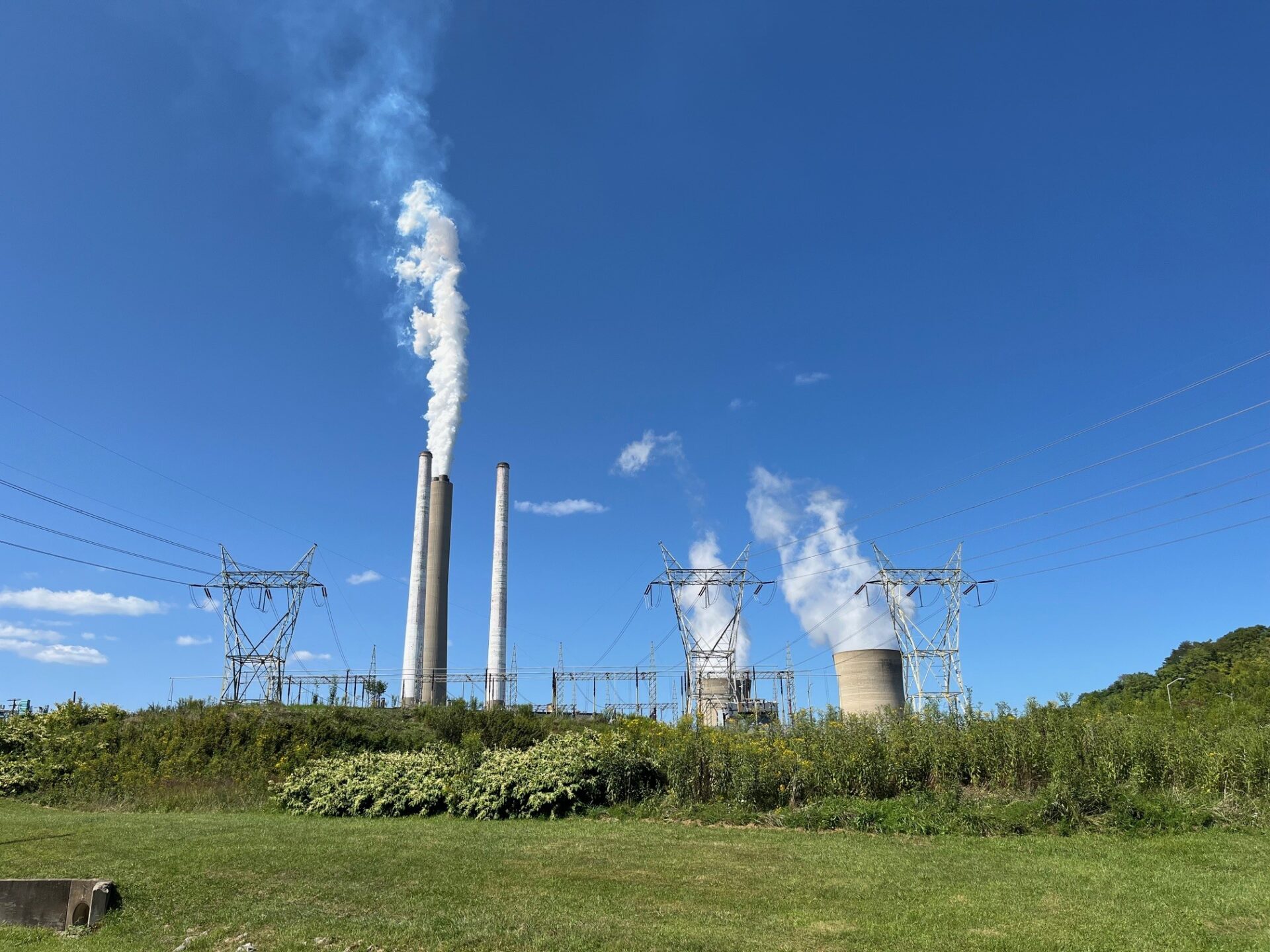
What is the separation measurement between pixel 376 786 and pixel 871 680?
2836 cm

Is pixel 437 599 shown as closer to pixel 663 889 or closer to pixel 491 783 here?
pixel 491 783

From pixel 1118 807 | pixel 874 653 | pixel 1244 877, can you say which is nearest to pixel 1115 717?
pixel 1118 807

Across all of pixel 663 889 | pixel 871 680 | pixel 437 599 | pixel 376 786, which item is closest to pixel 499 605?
pixel 437 599

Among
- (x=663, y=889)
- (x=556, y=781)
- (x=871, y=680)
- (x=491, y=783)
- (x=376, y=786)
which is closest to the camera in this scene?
(x=663, y=889)

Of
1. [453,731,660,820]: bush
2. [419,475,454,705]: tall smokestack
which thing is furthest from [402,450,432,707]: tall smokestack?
[453,731,660,820]: bush

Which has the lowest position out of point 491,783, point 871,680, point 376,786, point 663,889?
point 663,889

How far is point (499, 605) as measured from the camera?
5422cm

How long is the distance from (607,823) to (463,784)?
3886mm

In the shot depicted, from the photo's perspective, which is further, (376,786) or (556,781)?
(376,786)

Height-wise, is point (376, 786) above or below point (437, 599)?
below

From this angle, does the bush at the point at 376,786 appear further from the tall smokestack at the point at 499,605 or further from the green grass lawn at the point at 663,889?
the tall smokestack at the point at 499,605

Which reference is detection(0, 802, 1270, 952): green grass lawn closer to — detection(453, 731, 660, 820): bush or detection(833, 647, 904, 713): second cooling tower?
detection(453, 731, 660, 820): bush

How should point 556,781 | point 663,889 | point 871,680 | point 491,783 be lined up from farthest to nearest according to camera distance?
point 871,680
point 491,783
point 556,781
point 663,889

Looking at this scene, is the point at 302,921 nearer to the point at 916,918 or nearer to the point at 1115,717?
the point at 916,918
